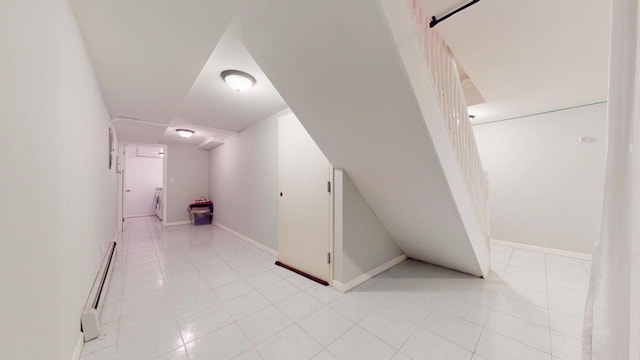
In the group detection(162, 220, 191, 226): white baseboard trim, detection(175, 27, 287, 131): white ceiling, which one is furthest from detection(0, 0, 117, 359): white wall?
detection(162, 220, 191, 226): white baseboard trim

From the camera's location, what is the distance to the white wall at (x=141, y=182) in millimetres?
6547

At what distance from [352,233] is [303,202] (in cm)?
67

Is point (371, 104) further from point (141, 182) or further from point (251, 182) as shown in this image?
point (141, 182)

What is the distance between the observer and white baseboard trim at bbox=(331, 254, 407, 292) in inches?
82.6

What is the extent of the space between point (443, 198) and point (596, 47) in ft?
5.63

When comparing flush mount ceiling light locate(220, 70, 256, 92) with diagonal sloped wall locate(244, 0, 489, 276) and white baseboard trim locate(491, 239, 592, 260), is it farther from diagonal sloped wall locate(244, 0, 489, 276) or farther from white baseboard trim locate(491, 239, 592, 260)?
white baseboard trim locate(491, 239, 592, 260)

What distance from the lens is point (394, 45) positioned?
40.9 inches

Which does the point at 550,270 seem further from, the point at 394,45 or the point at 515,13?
the point at 394,45

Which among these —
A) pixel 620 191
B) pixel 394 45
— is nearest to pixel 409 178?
pixel 394 45

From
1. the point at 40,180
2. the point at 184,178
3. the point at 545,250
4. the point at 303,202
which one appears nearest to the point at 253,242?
the point at 303,202

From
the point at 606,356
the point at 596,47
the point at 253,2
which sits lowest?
the point at 606,356

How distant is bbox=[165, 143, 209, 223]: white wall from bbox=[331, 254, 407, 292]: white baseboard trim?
5085mm

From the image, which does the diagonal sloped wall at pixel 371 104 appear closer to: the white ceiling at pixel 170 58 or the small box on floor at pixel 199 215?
the white ceiling at pixel 170 58

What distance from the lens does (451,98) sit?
167 cm
